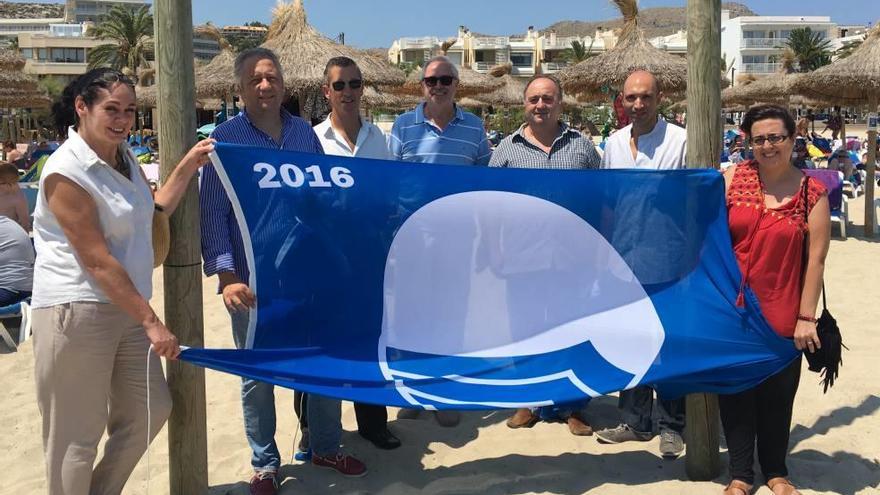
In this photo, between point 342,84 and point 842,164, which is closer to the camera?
point 342,84

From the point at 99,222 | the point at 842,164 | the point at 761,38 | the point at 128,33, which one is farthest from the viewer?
the point at 761,38

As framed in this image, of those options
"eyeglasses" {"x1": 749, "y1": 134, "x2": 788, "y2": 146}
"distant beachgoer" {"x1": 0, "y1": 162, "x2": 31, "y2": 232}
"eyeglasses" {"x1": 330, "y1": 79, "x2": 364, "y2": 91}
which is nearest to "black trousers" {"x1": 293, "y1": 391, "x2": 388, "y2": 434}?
"eyeglasses" {"x1": 330, "y1": 79, "x2": 364, "y2": 91}

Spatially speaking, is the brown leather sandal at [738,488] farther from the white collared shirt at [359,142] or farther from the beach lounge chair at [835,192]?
the beach lounge chair at [835,192]

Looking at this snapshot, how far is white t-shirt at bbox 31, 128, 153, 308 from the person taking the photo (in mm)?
2334

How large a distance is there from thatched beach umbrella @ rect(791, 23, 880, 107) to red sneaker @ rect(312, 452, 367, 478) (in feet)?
32.3

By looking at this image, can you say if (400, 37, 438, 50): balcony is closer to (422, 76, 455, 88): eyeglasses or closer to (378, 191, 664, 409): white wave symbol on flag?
(422, 76, 455, 88): eyeglasses

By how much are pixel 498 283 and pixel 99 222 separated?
1.50m

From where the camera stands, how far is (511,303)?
9.77ft

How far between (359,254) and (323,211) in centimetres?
22

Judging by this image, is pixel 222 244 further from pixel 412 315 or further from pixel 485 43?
pixel 485 43

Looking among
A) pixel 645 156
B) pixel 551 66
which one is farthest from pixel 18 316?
pixel 551 66

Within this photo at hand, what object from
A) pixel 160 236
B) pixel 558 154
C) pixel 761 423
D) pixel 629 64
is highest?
pixel 629 64

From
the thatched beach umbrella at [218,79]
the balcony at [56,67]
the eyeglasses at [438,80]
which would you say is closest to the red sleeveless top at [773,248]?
the eyeglasses at [438,80]

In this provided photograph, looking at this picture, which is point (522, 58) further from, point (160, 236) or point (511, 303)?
point (160, 236)
